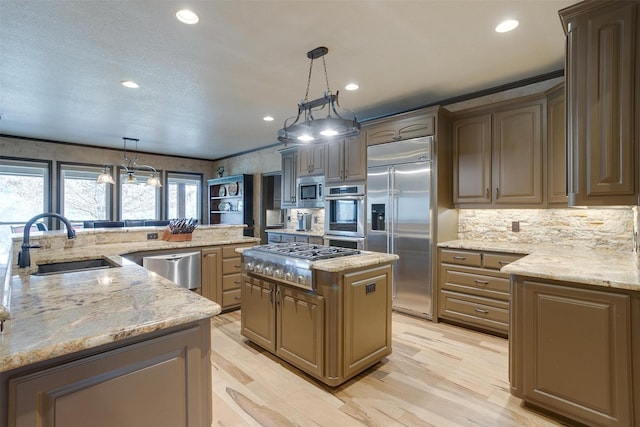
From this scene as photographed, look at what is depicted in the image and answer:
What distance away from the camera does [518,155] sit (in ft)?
10.5

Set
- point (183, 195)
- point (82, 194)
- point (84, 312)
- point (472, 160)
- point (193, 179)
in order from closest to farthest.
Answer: point (84, 312) → point (472, 160) → point (82, 194) → point (183, 195) → point (193, 179)

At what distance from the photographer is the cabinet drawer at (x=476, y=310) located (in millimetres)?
3102

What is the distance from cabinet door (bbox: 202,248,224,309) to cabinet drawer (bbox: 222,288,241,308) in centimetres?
7

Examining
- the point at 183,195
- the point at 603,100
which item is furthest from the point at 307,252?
the point at 183,195

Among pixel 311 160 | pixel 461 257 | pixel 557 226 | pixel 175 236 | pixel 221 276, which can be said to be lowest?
pixel 221 276

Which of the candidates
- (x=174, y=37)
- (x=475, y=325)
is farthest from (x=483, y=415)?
(x=174, y=37)

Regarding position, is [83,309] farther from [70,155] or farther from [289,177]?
[70,155]

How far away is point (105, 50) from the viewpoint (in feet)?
8.53

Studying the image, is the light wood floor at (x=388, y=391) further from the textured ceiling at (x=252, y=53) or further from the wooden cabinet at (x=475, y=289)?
the textured ceiling at (x=252, y=53)

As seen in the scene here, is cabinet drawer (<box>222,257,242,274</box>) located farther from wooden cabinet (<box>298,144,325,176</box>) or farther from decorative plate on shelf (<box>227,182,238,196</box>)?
decorative plate on shelf (<box>227,182,238,196</box>)

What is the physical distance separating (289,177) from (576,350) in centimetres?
448

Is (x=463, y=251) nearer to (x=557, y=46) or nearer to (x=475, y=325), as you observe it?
(x=475, y=325)

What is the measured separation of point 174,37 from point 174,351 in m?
2.33

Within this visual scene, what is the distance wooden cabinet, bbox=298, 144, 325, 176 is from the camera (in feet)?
15.8
